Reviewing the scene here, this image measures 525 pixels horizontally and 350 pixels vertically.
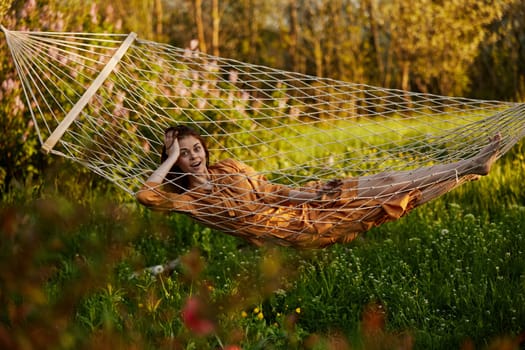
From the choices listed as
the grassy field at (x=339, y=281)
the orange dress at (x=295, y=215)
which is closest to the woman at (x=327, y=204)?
the orange dress at (x=295, y=215)

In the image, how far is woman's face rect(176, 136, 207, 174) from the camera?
2.38 meters

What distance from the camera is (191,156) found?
7.80 feet

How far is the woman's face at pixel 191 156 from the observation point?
238 centimetres

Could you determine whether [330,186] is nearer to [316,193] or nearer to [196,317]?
[316,193]

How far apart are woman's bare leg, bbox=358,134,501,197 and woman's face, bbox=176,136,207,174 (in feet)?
1.90

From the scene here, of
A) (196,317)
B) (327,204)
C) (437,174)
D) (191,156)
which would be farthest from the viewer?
(191,156)

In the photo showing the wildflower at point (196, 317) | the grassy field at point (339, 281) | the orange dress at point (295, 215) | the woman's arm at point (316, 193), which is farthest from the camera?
the woman's arm at point (316, 193)

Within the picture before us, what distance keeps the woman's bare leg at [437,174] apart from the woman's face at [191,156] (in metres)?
0.58

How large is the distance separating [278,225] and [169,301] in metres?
0.43

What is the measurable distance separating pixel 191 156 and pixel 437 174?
85cm

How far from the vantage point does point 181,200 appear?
2.12 m

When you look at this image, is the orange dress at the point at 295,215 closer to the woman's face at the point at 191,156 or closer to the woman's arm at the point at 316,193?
the woman's arm at the point at 316,193

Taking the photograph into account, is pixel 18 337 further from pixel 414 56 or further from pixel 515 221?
pixel 414 56

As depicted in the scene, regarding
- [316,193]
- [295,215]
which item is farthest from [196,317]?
[316,193]
